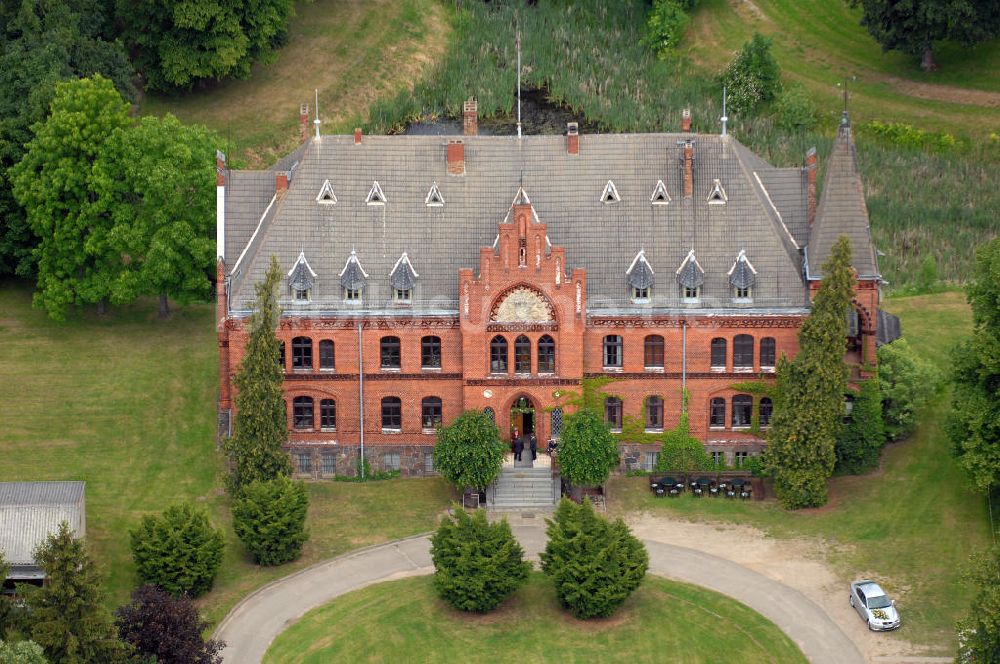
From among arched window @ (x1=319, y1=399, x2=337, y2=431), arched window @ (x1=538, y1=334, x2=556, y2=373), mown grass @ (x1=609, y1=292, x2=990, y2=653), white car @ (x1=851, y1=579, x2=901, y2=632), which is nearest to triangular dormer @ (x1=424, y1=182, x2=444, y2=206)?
arched window @ (x1=538, y1=334, x2=556, y2=373)

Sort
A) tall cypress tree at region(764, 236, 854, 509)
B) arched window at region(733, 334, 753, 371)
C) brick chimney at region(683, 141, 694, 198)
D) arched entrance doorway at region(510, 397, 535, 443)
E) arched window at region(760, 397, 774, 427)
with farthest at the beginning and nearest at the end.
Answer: brick chimney at region(683, 141, 694, 198)
arched window at region(760, 397, 774, 427)
arched entrance doorway at region(510, 397, 535, 443)
arched window at region(733, 334, 753, 371)
tall cypress tree at region(764, 236, 854, 509)

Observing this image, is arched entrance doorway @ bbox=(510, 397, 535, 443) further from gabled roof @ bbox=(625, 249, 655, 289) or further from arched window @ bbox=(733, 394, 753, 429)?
arched window @ bbox=(733, 394, 753, 429)

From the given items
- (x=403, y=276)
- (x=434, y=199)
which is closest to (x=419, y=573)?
(x=403, y=276)

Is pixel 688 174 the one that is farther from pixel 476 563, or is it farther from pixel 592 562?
pixel 476 563

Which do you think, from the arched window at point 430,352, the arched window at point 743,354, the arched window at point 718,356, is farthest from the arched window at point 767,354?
the arched window at point 430,352

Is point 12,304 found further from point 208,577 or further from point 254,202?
point 208,577

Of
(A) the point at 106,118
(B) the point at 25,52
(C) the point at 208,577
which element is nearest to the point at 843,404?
(C) the point at 208,577
